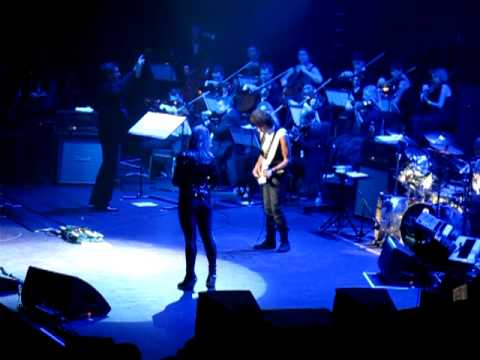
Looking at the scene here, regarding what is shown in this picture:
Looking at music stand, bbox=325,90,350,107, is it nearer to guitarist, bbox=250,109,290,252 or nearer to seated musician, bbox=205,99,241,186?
seated musician, bbox=205,99,241,186

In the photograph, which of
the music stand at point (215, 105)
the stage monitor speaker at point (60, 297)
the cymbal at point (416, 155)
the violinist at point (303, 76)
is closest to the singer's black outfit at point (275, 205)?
the cymbal at point (416, 155)

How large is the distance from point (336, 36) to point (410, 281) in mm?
11155

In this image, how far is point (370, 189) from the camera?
15.5 meters

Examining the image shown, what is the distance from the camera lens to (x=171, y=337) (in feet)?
27.2

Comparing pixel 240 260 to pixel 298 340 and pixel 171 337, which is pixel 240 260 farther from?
pixel 298 340

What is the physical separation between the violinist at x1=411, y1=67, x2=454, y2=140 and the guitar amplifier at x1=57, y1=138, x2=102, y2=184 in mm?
6996

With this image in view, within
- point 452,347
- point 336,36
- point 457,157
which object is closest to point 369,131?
point 457,157

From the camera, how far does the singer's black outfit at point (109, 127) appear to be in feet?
47.2

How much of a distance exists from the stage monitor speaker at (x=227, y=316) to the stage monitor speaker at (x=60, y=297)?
3532 millimetres

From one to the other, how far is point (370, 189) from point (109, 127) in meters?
5.12

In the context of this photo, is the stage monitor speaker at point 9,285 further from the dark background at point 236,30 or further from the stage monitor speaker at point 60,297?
the dark background at point 236,30

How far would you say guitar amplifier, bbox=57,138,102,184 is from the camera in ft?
57.9

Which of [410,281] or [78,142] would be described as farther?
[78,142]

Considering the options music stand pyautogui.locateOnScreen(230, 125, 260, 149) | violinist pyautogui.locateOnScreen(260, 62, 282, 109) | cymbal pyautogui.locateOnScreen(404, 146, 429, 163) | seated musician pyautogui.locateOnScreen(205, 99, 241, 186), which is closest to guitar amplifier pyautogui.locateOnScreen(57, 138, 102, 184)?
seated musician pyautogui.locateOnScreen(205, 99, 241, 186)
